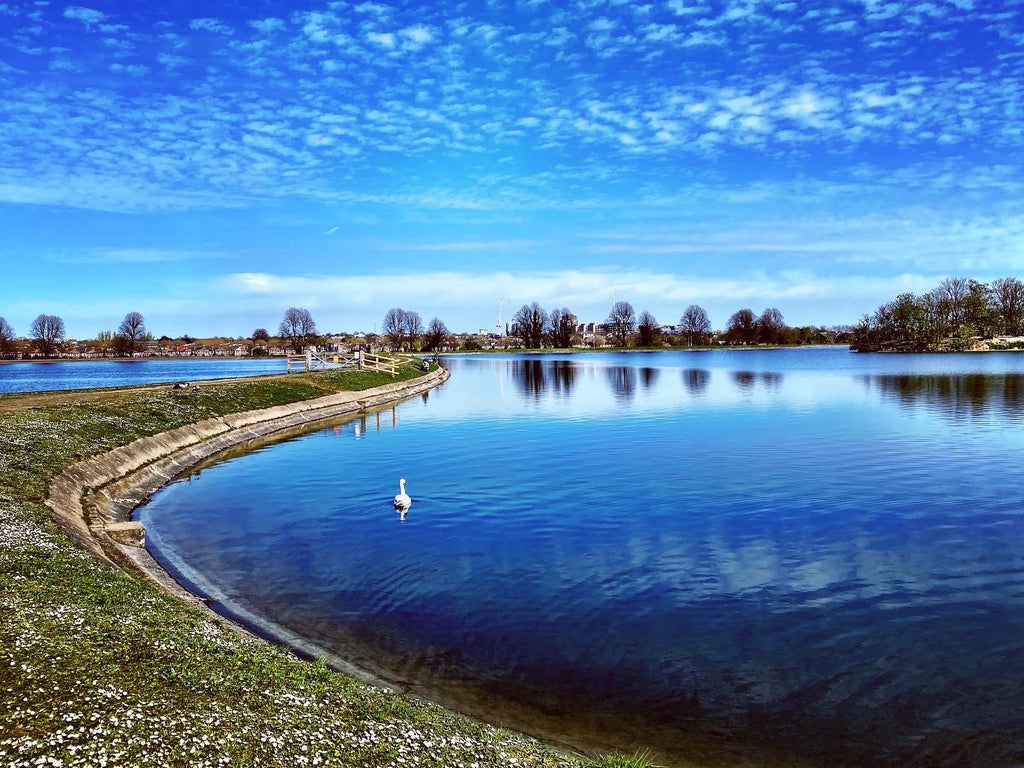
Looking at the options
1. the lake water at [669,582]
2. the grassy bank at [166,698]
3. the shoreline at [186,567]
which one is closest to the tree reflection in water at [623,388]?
the shoreline at [186,567]

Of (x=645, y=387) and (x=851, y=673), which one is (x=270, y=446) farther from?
(x=645, y=387)

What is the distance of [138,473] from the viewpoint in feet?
108

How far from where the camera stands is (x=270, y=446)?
4581cm

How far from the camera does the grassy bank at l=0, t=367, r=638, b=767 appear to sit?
7.75 meters

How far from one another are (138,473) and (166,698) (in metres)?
27.8

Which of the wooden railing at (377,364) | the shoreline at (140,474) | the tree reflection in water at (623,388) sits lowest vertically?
the shoreline at (140,474)

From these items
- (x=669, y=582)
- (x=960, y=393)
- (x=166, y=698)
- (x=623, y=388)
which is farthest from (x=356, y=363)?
(x=166, y=698)

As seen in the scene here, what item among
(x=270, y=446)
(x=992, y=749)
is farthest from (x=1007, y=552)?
(x=270, y=446)

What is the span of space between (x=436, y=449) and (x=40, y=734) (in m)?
32.5

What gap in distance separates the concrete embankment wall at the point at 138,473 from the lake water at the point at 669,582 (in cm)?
125

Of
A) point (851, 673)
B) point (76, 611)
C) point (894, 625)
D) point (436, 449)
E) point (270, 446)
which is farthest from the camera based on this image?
point (270, 446)

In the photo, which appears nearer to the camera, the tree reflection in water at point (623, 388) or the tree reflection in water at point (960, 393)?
the tree reflection in water at point (960, 393)

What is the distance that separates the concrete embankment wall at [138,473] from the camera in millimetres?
20031

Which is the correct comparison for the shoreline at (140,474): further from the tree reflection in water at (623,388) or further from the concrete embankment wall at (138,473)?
the tree reflection in water at (623,388)
